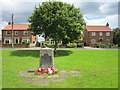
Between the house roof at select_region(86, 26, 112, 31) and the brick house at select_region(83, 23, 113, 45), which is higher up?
the house roof at select_region(86, 26, 112, 31)

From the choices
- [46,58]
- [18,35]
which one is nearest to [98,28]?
[18,35]

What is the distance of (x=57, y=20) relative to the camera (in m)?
21.4

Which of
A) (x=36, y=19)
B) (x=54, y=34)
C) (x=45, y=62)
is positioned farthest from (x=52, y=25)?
(x=45, y=62)

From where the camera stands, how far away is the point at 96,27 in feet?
199

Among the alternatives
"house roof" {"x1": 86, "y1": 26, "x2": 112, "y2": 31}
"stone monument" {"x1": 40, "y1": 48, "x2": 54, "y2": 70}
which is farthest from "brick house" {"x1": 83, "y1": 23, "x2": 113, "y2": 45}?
"stone monument" {"x1": 40, "y1": 48, "x2": 54, "y2": 70}

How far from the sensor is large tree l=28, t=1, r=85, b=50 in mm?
21391

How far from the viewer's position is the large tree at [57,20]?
21391 mm

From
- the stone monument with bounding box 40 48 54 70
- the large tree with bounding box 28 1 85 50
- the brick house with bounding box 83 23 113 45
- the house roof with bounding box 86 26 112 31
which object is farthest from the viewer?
the house roof with bounding box 86 26 112 31

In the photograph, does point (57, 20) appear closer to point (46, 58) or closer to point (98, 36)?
point (46, 58)

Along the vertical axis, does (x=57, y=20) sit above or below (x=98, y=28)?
below

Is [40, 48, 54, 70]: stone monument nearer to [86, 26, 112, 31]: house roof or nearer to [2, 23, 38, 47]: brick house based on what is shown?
[2, 23, 38, 47]: brick house

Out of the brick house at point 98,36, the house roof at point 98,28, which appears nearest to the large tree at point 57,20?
the brick house at point 98,36

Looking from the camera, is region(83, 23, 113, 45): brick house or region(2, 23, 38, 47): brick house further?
region(83, 23, 113, 45): brick house

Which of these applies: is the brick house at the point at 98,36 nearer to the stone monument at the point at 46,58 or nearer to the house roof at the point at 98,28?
the house roof at the point at 98,28
